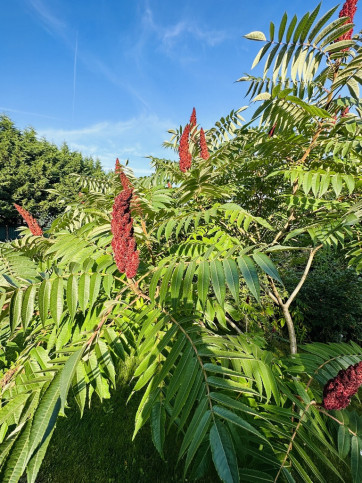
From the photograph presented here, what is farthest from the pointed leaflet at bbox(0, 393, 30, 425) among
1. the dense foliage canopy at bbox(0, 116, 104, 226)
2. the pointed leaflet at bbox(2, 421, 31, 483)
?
the dense foliage canopy at bbox(0, 116, 104, 226)

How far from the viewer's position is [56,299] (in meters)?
1.29

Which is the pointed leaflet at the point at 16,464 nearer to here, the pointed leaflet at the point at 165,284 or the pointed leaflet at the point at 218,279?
the pointed leaflet at the point at 165,284

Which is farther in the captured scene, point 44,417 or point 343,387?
point 343,387

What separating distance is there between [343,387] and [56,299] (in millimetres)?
1693

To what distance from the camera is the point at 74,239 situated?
185 centimetres

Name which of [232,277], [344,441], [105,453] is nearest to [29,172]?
[105,453]

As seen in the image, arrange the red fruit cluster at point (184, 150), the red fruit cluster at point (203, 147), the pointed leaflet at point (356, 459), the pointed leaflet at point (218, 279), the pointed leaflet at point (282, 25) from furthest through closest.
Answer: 1. the red fruit cluster at point (203, 147)
2. the red fruit cluster at point (184, 150)
3. the pointed leaflet at point (282, 25)
4. the pointed leaflet at point (218, 279)
5. the pointed leaflet at point (356, 459)

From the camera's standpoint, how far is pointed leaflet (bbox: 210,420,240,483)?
68 centimetres

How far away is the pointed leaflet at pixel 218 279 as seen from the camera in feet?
3.92

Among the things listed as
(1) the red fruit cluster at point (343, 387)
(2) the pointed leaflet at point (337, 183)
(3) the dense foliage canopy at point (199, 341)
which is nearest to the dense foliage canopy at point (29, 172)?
(3) the dense foliage canopy at point (199, 341)

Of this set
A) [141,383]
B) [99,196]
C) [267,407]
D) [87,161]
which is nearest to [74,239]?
[99,196]

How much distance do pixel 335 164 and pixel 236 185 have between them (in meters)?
1.35

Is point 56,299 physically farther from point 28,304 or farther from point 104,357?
point 104,357

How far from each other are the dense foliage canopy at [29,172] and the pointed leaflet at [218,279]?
2913cm
